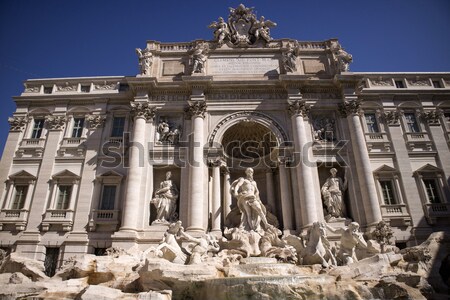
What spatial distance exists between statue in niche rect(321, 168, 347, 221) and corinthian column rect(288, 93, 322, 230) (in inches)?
24.3

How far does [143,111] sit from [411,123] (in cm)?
1930

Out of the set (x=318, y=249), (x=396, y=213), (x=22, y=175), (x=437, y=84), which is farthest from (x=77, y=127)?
(x=437, y=84)

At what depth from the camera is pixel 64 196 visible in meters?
20.2

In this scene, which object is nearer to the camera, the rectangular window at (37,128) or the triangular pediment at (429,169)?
the triangular pediment at (429,169)

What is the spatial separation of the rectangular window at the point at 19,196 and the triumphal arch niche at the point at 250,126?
24.6 feet

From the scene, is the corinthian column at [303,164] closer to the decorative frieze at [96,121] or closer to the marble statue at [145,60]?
the marble statue at [145,60]

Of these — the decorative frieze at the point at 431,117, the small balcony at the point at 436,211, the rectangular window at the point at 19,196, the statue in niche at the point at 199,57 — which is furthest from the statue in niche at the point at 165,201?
the decorative frieze at the point at 431,117

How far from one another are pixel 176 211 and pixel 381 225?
11.9 m

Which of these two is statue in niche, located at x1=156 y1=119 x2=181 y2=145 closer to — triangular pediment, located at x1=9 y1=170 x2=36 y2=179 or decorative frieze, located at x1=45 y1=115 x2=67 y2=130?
decorative frieze, located at x1=45 y1=115 x2=67 y2=130

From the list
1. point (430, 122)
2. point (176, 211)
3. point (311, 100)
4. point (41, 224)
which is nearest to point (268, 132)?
point (311, 100)

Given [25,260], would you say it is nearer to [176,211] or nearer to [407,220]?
[176,211]

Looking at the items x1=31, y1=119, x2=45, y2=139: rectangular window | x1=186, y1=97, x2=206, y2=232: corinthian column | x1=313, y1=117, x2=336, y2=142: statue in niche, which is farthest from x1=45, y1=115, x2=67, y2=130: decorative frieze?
x1=313, y1=117, x2=336, y2=142: statue in niche

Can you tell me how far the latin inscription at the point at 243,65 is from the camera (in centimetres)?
2309

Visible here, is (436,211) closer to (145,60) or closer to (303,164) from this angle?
(303,164)
